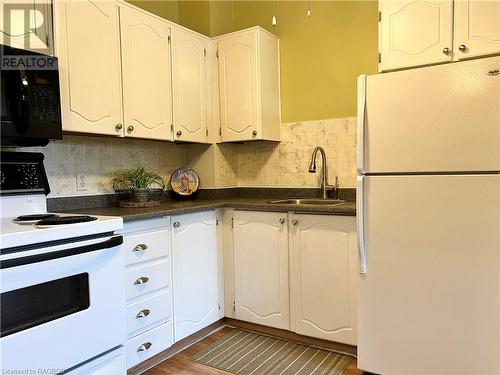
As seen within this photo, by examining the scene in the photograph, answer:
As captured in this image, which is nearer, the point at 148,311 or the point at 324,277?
the point at 148,311

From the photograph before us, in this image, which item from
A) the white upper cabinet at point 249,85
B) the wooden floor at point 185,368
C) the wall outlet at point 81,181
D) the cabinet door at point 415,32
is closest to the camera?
the cabinet door at point 415,32

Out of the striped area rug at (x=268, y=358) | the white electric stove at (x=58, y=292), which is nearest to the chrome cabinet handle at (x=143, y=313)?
the white electric stove at (x=58, y=292)

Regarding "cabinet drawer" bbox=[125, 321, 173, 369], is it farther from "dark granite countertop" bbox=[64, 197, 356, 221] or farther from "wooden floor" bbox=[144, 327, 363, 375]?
"dark granite countertop" bbox=[64, 197, 356, 221]

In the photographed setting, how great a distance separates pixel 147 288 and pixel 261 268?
76 centimetres

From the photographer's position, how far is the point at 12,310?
1304 millimetres

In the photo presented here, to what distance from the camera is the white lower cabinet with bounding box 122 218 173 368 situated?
1990mm

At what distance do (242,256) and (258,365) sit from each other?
0.70 m

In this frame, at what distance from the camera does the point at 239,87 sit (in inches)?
111

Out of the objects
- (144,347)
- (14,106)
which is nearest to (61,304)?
(144,347)

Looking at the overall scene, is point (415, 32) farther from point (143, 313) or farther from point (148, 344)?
point (148, 344)

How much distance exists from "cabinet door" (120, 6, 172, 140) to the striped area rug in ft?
4.65

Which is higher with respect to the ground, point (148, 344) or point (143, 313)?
point (143, 313)

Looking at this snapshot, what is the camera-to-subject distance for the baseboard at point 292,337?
2.26 m

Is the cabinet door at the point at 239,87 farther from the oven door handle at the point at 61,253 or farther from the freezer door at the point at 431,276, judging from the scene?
the oven door handle at the point at 61,253
